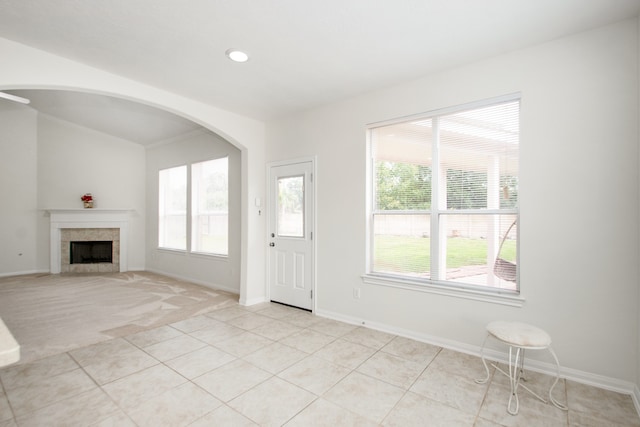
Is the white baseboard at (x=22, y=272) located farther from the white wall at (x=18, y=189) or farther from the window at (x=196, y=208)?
the window at (x=196, y=208)

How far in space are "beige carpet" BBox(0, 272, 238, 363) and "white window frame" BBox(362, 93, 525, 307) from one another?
2.37 metres

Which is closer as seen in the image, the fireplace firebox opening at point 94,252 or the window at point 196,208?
the window at point 196,208

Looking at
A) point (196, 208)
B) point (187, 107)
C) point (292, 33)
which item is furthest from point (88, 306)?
point (292, 33)

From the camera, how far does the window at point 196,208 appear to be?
5629 millimetres

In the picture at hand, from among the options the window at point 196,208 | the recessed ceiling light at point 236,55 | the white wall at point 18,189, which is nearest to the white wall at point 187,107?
the window at point 196,208

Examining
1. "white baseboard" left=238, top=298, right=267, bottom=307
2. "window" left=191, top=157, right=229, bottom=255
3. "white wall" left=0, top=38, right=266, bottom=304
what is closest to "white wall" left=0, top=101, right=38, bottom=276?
"window" left=191, top=157, right=229, bottom=255

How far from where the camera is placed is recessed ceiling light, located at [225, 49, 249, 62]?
8.97ft

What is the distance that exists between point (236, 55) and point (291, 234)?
2415 millimetres

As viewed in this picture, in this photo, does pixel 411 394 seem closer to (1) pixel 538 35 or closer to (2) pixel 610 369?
(2) pixel 610 369

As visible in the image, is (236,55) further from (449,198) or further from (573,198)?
(573,198)

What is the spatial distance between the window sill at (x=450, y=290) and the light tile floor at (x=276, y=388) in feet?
1.78

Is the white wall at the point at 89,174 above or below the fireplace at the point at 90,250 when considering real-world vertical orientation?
above

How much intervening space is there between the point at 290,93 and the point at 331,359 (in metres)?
2.89

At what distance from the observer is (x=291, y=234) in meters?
4.47
